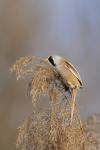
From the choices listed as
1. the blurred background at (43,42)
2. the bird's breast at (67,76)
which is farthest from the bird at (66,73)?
the blurred background at (43,42)

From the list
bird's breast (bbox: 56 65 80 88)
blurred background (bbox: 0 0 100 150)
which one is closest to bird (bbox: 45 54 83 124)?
bird's breast (bbox: 56 65 80 88)

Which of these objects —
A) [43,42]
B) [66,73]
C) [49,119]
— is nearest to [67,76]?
[66,73]

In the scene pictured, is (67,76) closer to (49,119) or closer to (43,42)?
(49,119)

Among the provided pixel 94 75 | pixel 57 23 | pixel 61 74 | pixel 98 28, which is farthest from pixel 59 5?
pixel 61 74

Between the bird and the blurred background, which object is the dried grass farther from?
the blurred background

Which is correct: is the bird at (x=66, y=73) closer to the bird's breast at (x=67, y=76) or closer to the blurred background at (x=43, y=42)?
the bird's breast at (x=67, y=76)

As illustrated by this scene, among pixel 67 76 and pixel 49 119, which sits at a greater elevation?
pixel 67 76
